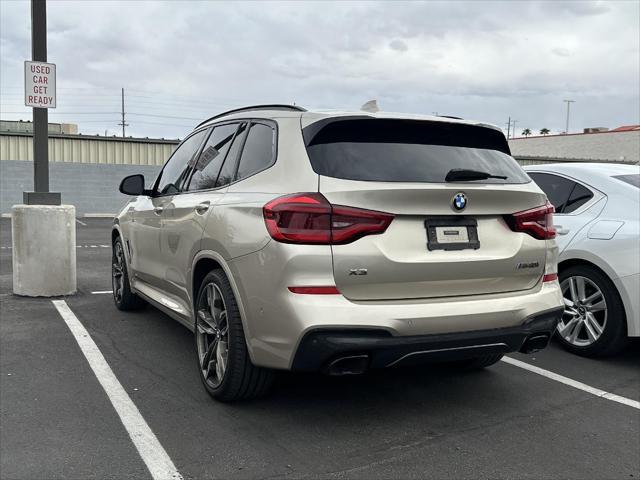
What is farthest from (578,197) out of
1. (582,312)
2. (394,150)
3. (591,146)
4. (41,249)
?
(591,146)

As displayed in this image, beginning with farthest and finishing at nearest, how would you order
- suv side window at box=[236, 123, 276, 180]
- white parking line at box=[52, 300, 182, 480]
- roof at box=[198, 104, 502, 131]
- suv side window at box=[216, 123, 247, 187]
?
suv side window at box=[216, 123, 247, 187], suv side window at box=[236, 123, 276, 180], roof at box=[198, 104, 502, 131], white parking line at box=[52, 300, 182, 480]

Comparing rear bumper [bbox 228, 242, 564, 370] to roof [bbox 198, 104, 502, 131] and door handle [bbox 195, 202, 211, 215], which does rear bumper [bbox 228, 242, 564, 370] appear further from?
roof [bbox 198, 104, 502, 131]

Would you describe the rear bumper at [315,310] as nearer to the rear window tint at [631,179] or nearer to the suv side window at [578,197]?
the suv side window at [578,197]

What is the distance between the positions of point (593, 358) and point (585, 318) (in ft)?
1.09

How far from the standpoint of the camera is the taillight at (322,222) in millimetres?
3010

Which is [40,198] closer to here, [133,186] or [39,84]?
[39,84]

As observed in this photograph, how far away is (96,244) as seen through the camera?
41.8 ft

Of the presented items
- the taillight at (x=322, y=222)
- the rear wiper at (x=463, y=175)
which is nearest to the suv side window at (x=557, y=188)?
the rear wiper at (x=463, y=175)

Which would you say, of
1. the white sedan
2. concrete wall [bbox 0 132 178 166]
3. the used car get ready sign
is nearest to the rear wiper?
the white sedan

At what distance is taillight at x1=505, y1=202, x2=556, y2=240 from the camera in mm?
3451

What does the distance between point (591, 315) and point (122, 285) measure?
4.37m

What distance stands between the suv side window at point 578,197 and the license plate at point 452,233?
2501 mm

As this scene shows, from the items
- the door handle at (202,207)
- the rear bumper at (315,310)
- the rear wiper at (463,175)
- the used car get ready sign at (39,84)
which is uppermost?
the used car get ready sign at (39,84)

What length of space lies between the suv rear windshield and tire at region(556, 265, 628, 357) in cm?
177
